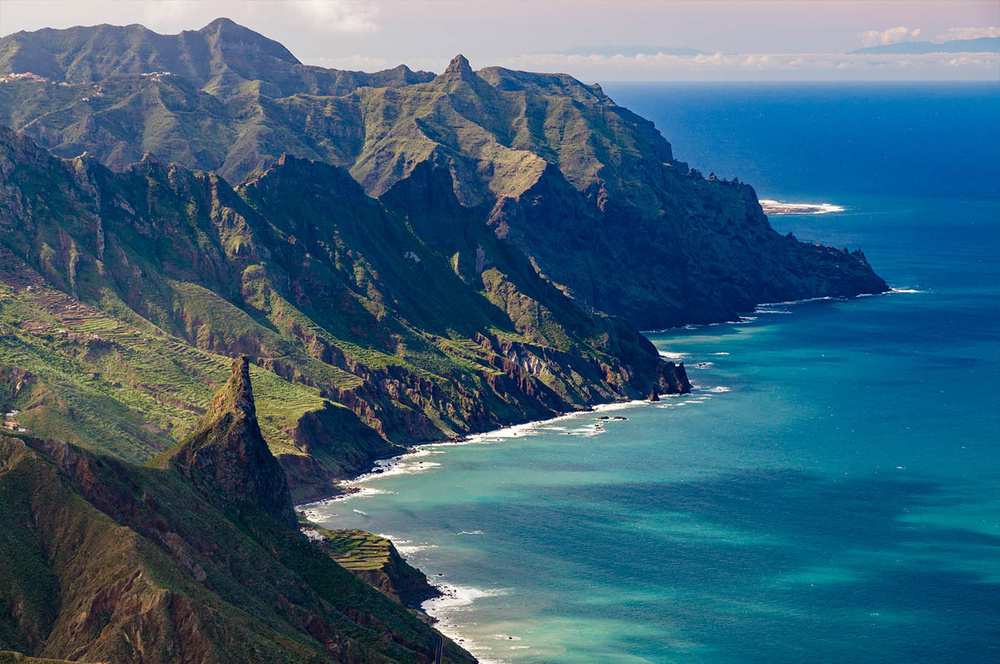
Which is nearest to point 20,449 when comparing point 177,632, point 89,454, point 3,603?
point 89,454

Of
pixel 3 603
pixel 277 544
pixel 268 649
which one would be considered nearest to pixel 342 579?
pixel 277 544

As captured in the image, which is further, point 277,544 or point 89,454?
point 277,544

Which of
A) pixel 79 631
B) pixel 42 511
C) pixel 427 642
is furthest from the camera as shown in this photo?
pixel 427 642

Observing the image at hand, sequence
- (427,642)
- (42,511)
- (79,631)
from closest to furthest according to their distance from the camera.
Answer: (79,631), (42,511), (427,642)

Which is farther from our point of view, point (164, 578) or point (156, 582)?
point (164, 578)

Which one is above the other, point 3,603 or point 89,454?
point 89,454

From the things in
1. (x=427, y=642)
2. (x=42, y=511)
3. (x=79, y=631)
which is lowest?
(x=427, y=642)

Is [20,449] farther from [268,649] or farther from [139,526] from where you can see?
[268,649]

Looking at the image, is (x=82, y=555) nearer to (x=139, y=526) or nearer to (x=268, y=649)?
(x=139, y=526)
